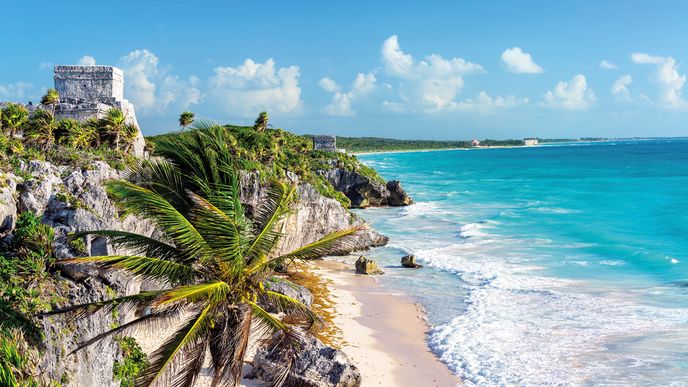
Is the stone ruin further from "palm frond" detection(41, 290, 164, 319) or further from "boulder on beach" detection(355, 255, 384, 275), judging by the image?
"palm frond" detection(41, 290, 164, 319)

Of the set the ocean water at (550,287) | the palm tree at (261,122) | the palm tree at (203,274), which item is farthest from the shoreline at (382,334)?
the palm tree at (261,122)

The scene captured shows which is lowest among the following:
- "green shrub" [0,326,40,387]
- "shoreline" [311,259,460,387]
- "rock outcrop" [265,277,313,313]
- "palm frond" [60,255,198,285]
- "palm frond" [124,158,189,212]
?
"shoreline" [311,259,460,387]

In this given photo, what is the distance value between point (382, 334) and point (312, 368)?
16.5 feet

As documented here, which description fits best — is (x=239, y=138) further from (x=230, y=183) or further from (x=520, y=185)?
(x=520, y=185)

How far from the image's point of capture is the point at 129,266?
7.71 meters

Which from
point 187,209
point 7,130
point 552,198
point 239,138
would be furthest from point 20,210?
point 552,198

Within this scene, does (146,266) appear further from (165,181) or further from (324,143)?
(324,143)

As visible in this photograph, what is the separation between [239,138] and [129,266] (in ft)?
91.0

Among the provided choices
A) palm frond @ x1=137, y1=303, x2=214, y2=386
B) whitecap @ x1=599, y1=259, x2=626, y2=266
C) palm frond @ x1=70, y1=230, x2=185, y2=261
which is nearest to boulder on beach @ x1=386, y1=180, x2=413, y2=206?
whitecap @ x1=599, y1=259, x2=626, y2=266

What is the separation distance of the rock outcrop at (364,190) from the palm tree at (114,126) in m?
29.1

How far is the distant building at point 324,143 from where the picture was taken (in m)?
60.0

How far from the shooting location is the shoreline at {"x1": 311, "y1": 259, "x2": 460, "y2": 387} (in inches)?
540

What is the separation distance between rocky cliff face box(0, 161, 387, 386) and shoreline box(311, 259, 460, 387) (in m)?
4.21

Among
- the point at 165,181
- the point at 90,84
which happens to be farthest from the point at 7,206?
the point at 90,84
